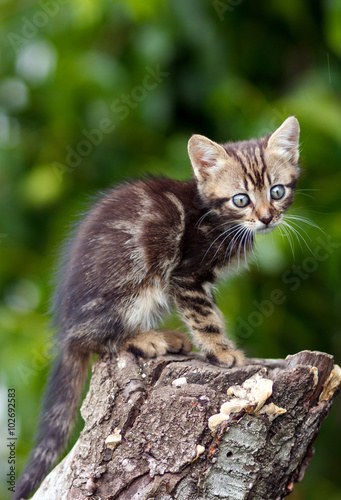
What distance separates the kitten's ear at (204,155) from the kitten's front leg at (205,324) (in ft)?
2.43

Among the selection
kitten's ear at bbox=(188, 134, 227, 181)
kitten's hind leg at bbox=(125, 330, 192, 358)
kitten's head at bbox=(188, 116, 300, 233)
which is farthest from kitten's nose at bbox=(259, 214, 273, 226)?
kitten's hind leg at bbox=(125, 330, 192, 358)

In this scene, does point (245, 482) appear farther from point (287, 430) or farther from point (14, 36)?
point (14, 36)

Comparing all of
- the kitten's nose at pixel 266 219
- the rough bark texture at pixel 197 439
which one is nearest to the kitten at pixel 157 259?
the kitten's nose at pixel 266 219

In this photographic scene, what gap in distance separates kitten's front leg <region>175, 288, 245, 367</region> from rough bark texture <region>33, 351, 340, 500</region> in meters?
0.52

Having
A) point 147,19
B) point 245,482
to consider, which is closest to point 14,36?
point 147,19

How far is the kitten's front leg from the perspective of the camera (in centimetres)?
374

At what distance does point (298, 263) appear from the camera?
5.04 metres

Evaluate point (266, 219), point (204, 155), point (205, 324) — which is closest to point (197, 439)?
point (205, 324)

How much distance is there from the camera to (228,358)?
12.0ft

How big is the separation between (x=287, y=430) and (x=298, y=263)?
Answer: 2.30 m

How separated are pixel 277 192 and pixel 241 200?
0.22 m

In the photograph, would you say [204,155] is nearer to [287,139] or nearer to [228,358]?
[287,139]

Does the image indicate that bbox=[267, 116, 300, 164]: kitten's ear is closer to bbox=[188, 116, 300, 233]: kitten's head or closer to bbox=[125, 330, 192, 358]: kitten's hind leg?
bbox=[188, 116, 300, 233]: kitten's head

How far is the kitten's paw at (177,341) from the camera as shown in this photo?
391 centimetres
